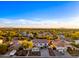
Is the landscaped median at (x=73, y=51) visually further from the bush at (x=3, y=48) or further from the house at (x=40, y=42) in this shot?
the bush at (x=3, y=48)

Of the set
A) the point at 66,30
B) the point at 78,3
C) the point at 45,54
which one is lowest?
the point at 45,54

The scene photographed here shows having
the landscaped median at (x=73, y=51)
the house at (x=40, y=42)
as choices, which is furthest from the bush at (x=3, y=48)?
the landscaped median at (x=73, y=51)

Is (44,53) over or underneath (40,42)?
underneath

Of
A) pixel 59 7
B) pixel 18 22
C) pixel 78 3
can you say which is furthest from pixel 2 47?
pixel 78 3

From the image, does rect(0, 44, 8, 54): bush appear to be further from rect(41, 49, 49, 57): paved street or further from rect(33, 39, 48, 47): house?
rect(41, 49, 49, 57): paved street

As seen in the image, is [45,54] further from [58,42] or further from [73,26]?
[73,26]

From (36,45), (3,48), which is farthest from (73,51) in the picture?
(3,48)

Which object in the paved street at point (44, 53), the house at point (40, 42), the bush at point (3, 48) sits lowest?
the paved street at point (44, 53)

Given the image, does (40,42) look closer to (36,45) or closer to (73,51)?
(36,45)

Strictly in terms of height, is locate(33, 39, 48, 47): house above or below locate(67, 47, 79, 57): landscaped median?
above

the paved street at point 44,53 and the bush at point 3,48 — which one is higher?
the bush at point 3,48

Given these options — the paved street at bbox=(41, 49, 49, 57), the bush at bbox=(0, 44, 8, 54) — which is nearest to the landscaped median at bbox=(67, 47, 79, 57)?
the paved street at bbox=(41, 49, 49, 57)
